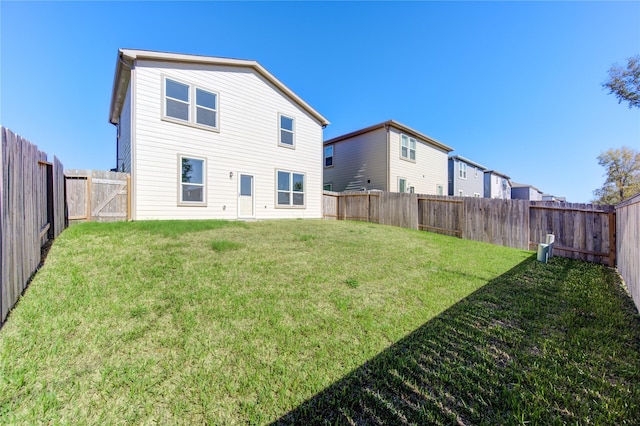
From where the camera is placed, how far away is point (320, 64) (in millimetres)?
17250

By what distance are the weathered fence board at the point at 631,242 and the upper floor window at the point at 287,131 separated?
1160cm

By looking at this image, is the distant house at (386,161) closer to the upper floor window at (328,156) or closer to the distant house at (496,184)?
the upper floor window at (328,156)

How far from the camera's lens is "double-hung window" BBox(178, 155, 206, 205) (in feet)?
31.4

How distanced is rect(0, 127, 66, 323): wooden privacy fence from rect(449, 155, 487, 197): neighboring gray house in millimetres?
25221

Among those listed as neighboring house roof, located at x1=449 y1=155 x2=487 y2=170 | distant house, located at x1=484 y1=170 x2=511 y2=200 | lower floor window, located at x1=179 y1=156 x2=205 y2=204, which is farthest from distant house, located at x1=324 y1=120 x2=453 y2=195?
lower floor window, located at x1=179 y1=156 x2=205 y2=204

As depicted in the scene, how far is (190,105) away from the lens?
9.84 metres

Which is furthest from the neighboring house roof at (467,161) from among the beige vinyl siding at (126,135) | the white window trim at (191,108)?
the beige vinyl siding at (126,135)

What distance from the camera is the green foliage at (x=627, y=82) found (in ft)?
51.8

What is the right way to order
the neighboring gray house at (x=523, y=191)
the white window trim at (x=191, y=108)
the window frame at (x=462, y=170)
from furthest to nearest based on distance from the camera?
1. the neighboring gray house at (x=523, y=191)
2. the window frame at (x=462, y=170)
3. the white window trim at (x=191, y=108)

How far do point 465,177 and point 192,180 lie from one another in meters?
24.5

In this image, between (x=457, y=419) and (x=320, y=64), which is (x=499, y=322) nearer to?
(x=457, y=419)

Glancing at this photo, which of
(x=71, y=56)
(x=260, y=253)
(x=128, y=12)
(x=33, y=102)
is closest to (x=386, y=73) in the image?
(x=128, y=12)

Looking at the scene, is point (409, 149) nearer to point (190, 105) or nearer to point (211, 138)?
point (211, 138)

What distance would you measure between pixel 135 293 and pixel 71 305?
650 mm
